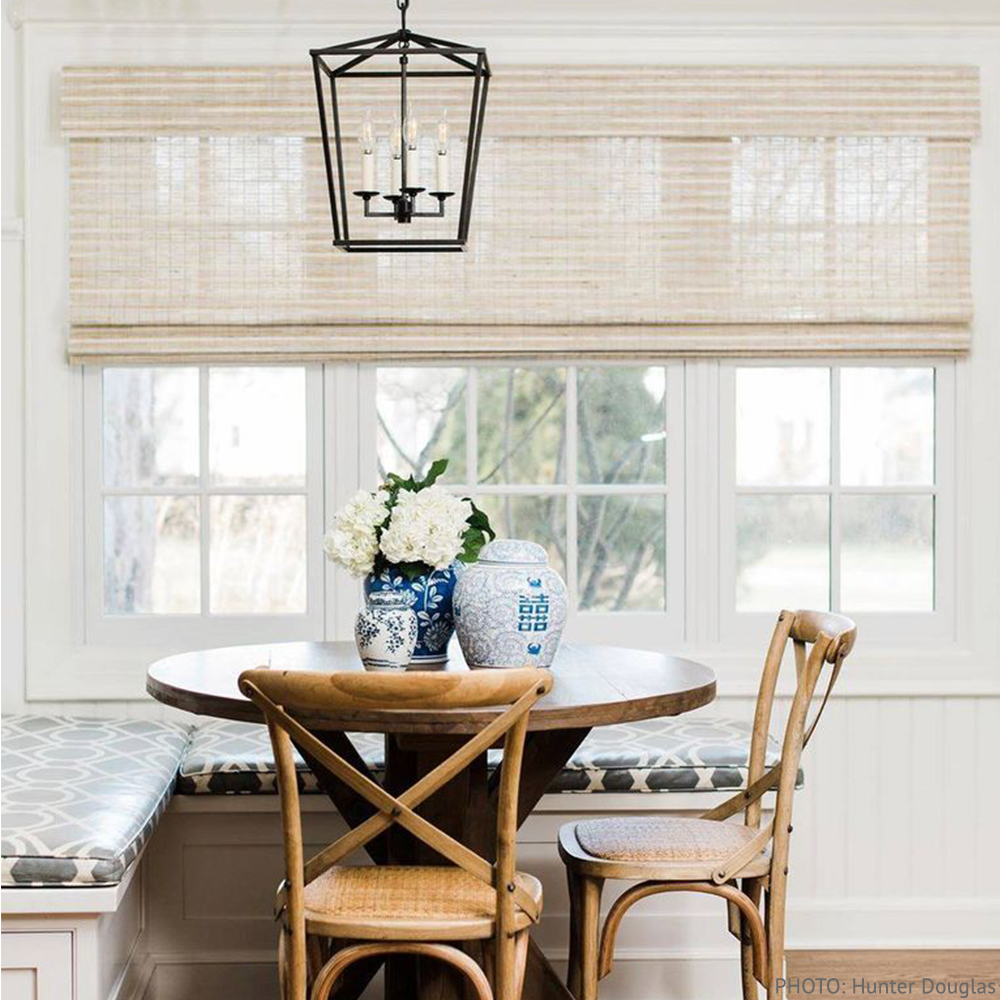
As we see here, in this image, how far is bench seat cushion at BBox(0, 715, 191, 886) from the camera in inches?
97.1

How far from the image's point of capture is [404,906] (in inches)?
87.4

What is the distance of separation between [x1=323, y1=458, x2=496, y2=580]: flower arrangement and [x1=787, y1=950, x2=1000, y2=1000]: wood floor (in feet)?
5.00

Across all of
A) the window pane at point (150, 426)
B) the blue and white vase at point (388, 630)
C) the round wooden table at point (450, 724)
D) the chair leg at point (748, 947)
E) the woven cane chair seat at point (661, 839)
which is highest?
the window pane at point (150, 426)

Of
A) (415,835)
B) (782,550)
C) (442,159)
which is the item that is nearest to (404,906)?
(415,835)

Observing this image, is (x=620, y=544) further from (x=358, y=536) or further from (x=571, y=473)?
(x=358, y=536)

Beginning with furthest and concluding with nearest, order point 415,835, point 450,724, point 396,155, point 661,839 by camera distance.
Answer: point 661,839
point 396,155
point 415,835
point 450,724

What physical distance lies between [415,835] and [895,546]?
2030 millimetres

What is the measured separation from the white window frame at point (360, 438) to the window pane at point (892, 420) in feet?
0.30

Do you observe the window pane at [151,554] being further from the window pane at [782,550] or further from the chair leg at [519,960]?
the chair leg at [519,960]

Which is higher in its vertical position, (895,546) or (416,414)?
(416,414)

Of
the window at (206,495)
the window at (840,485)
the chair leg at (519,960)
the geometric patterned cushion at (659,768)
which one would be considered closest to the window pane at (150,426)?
the window at (206,495)

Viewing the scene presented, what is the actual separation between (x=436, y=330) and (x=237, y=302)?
53cm

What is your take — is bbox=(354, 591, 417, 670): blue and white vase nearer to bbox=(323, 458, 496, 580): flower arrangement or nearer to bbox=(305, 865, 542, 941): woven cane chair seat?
bbox=(323, 458, 496, 580): flower arrangement

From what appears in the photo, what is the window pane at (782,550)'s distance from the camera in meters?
3.76
